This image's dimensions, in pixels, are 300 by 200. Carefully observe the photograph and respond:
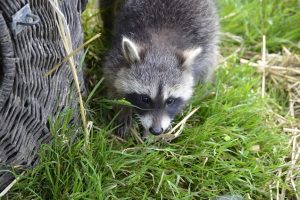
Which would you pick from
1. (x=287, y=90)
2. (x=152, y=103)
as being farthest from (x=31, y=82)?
(x=287, y=90)

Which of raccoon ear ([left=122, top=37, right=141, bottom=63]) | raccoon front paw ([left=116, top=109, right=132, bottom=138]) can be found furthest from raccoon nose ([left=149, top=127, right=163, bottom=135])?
raccoon ear ([left=122, top=37, right=141, bottom=63])

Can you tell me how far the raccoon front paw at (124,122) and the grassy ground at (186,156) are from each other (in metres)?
0.12

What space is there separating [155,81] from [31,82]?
3.36ft

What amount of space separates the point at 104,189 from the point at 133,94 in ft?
2.80

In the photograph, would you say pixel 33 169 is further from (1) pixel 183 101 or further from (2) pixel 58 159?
(1) pixel 183 101

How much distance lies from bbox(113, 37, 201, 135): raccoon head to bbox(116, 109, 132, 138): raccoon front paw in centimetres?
18

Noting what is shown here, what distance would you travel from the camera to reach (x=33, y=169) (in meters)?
3.45

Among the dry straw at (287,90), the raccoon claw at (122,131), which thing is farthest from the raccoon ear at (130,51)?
the dry straw at (287,90)

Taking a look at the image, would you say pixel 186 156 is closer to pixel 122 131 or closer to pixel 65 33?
pixel 122 131

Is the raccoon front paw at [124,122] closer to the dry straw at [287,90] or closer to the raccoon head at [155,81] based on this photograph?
the raccoon head at [155,81]

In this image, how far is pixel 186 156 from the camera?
3785 millimetres

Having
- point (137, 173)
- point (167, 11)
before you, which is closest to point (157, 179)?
point (137, 173)

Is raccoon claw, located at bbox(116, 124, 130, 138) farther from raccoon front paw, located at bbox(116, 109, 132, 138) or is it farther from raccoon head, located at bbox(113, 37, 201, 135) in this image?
raccoon head, located at bbox(113, 37, 201, 135)

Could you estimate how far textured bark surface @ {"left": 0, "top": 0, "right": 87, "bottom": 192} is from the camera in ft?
9.76
